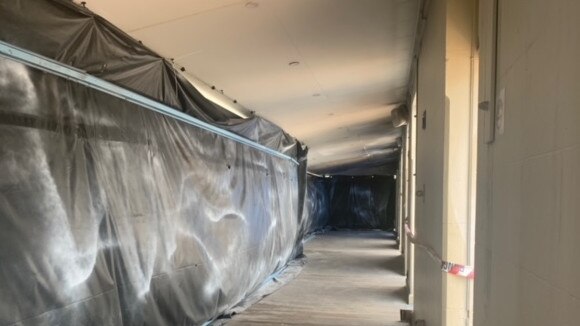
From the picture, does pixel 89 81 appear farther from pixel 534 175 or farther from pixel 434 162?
pixel 534 175

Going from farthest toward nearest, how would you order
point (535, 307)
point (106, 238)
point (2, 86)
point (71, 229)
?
point (106, 238), point (71, 229), point (2, 86), point (535, 307)

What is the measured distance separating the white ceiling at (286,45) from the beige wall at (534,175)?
5.26 feet

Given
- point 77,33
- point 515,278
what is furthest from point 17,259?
point 515,278

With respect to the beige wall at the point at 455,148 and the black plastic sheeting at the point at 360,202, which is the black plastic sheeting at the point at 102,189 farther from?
the black plastic sheeting at the point at 360,202

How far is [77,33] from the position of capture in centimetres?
233

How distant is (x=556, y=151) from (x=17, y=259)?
1.96 metres

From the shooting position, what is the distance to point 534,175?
3.34ft

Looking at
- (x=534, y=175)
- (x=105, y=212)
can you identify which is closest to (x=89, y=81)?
(x=105, y=212)

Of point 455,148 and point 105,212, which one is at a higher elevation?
point 455,148

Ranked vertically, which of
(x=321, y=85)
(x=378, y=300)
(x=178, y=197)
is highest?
(x=321, y=85)

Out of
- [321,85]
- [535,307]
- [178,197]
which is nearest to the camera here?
[535,307]

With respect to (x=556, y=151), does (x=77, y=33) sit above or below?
above

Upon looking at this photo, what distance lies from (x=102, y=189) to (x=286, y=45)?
1.68 metres

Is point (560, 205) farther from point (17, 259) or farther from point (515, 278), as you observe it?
point (17, 259)
